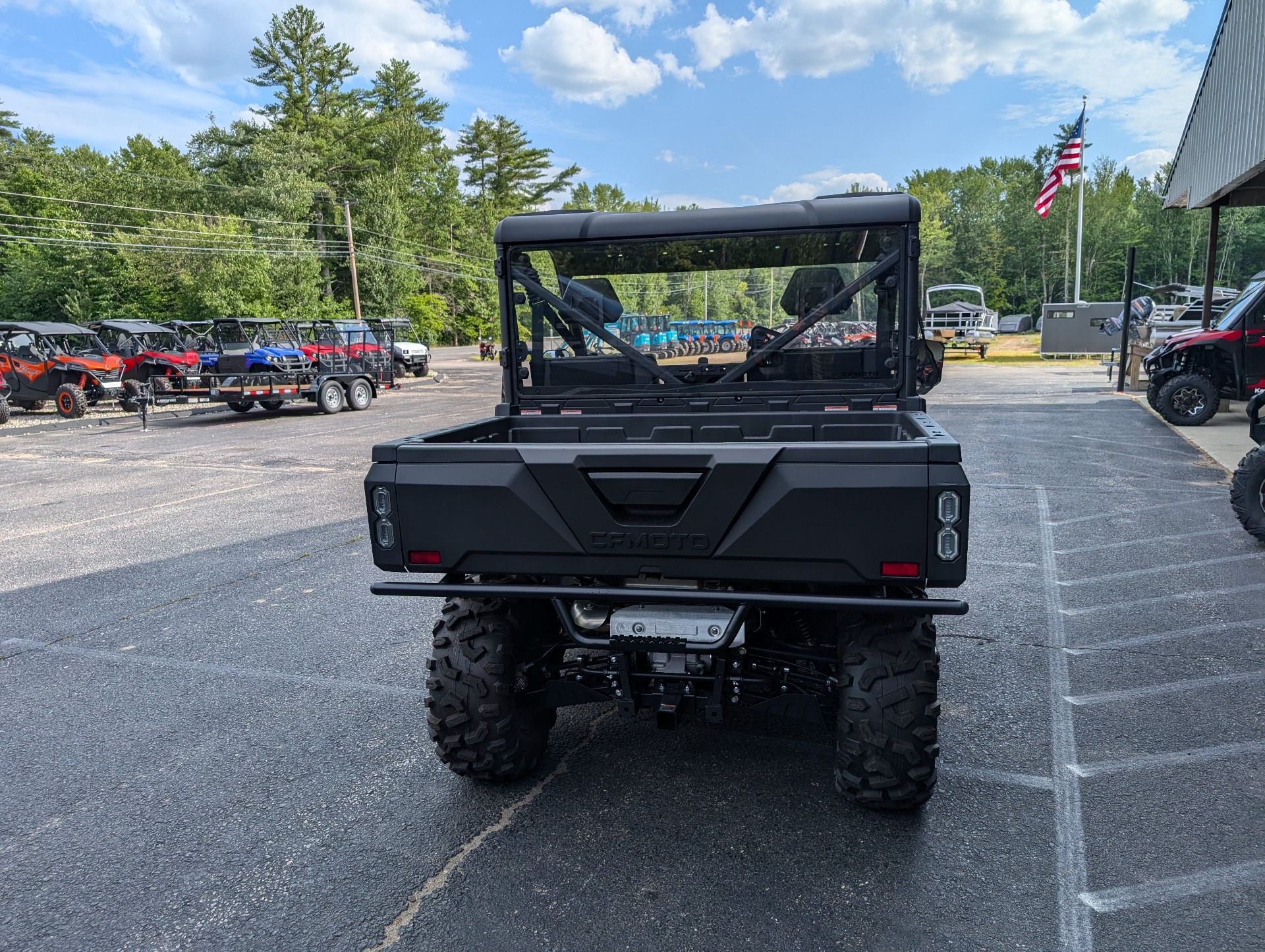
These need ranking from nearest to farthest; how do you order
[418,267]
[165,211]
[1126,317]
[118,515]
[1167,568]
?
[1167,568], [118,515], [1126,317], [165,211], [418,267]

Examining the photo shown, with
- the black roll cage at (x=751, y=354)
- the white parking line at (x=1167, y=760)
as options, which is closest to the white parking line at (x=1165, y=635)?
the white parking line at (x=1167, y=760)

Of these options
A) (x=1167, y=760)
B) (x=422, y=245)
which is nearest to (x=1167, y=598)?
(x=1167, y=760)

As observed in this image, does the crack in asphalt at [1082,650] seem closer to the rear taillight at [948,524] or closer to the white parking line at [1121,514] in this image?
the rear taillight at [948,524]

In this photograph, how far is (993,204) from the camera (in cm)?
8150

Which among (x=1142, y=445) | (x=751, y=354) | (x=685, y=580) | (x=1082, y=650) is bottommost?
(x=1082, y=650)

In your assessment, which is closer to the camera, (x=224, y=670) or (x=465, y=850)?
(x=465, y=850)

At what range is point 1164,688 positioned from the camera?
4121mm

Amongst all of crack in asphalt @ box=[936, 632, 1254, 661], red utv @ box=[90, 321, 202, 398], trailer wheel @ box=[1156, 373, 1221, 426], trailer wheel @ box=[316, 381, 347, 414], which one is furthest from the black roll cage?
red utv @ box=[90, 321, 202, 398]

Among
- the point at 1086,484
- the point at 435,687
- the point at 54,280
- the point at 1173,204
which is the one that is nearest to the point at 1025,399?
the point at 1173,204

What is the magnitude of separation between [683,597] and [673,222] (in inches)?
96.5

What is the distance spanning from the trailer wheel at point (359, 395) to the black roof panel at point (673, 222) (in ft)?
57.7

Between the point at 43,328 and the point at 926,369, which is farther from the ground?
the point at 43,328

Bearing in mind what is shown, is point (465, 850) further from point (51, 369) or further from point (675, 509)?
point (51, 369)

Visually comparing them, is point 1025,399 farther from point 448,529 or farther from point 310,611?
point 448,529
